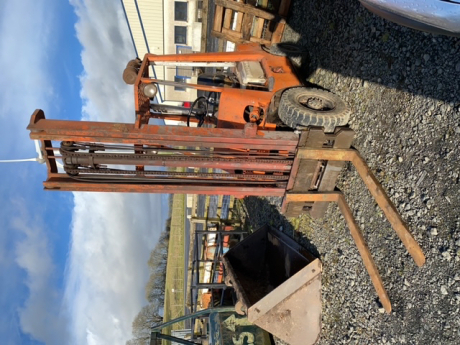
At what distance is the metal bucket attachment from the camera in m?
5.36

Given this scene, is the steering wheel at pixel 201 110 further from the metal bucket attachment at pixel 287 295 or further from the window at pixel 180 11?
the window at pixel 180 11

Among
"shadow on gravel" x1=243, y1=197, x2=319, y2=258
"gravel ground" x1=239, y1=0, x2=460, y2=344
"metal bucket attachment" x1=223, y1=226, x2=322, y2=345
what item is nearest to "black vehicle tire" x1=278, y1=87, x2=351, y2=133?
"gravel ground" x1=239, y1=0, x2=460, y2=344

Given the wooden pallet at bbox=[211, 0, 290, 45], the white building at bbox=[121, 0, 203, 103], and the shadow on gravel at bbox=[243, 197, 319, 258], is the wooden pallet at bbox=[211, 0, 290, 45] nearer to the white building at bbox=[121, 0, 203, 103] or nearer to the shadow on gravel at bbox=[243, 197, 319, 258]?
the shadow on gravel at bbox=[243, 197, 319, 258]

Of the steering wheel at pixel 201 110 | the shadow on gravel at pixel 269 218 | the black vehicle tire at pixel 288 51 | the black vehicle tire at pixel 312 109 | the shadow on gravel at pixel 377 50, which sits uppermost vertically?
the shadow on gravel at pixel 377 50

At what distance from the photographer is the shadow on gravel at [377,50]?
131 inches

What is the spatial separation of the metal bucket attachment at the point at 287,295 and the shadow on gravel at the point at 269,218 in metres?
0.14

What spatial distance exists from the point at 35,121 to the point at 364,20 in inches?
177

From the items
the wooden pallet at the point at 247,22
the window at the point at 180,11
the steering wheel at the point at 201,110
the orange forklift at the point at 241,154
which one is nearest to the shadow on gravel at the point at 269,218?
the orange forklift at the point at 241,154

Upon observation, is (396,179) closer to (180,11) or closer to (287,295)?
(287,295)

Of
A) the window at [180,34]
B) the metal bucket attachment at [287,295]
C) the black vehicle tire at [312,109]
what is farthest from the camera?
the window at [180,34]

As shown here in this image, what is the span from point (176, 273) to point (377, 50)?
67.1 feet

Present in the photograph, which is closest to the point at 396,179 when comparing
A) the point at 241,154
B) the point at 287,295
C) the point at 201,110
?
the point at 241,154

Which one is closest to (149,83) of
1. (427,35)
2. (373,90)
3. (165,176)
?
(165,176)

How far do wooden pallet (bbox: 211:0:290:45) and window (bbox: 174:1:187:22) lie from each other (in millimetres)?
8058
